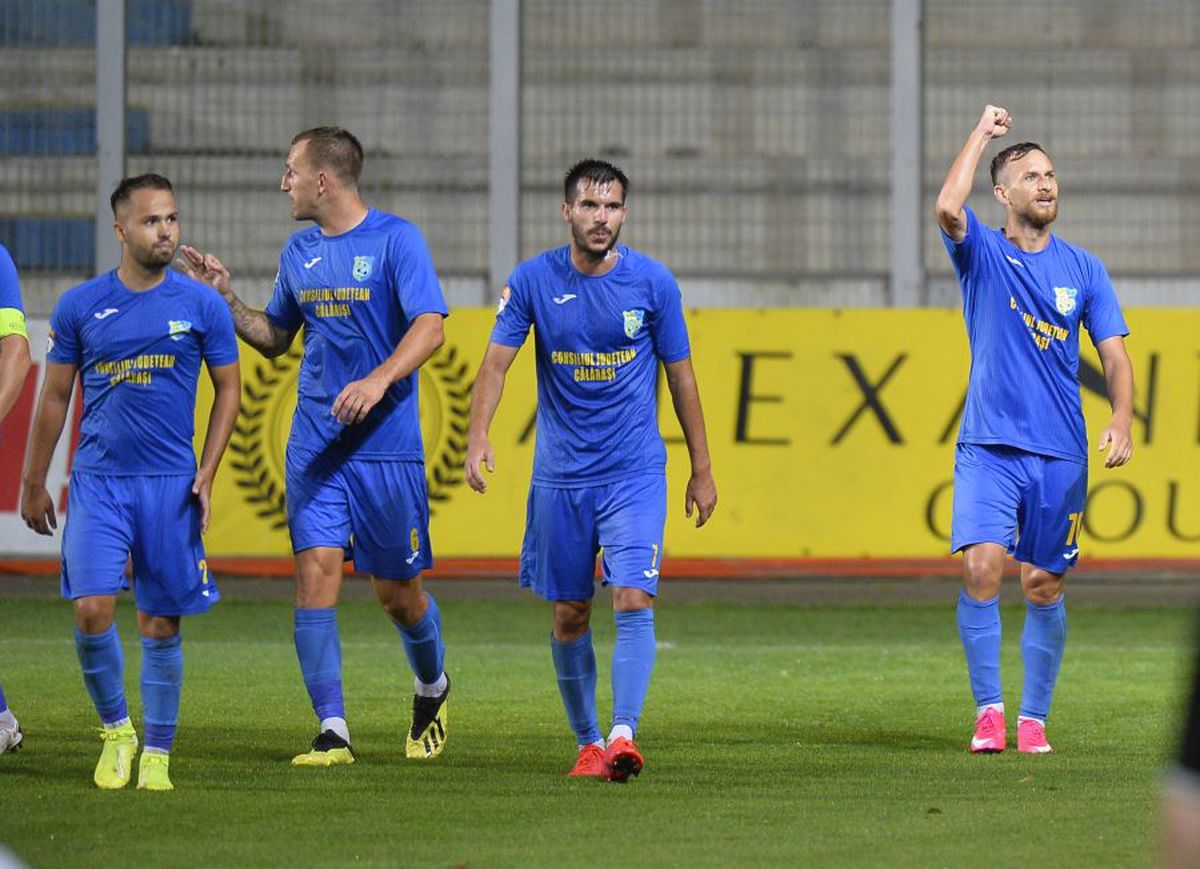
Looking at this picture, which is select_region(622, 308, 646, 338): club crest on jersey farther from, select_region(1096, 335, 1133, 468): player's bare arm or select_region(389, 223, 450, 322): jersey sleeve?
select_region(1096, 335, 1133, 468): player's bare arm

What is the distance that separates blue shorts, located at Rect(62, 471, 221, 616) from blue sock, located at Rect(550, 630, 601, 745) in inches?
45.4

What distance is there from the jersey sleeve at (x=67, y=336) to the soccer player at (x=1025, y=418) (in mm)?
2859

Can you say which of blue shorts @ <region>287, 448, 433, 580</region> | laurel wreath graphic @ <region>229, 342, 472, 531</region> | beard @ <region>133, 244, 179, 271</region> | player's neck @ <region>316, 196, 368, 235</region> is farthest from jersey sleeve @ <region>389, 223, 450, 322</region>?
laurel wreath graphic @ <region>229, 342, 472, 531</region>

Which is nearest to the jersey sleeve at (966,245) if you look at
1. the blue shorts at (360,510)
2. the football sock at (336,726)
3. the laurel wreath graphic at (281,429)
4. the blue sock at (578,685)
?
the blue sock at (578,685)

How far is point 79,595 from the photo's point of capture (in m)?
6.81

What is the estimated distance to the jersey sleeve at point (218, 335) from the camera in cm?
699

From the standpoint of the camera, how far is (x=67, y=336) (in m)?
6.97

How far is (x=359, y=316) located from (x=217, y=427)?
705 millimetres

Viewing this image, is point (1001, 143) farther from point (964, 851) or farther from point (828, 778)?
point (964, 851)

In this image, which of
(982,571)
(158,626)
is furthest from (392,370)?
(982,571)

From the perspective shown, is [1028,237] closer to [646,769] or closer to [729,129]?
[646,769]

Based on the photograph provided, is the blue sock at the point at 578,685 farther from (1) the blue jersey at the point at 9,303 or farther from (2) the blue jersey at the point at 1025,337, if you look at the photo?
(1) the blue jersey at the point at 9,303

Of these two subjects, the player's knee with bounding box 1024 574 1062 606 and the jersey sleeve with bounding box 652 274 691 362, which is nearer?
the jersey sleeve with bounding box 652 274 691 362

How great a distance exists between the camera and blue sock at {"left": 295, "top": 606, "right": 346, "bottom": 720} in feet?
24.4
